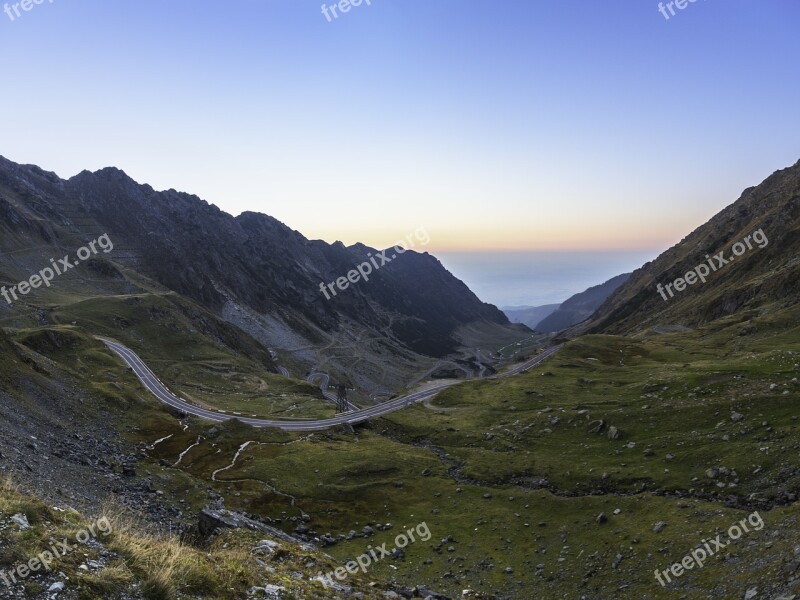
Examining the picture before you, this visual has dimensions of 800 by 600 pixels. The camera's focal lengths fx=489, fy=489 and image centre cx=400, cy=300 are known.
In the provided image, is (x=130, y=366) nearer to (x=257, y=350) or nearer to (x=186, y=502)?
(x=186, y=502)

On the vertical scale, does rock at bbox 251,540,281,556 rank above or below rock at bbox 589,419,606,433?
above

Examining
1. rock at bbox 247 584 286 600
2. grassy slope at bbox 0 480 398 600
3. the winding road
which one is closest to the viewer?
grassy slope at bbox 0 480 398 600

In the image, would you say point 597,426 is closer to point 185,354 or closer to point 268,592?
point 268,592

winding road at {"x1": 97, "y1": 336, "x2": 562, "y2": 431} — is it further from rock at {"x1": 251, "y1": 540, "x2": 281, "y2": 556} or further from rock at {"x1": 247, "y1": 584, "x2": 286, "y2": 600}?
rock at {"x1": 247, "y1": 584, "x2": 286, "y2": 600}

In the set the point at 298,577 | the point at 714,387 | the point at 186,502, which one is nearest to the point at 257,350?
the point at 186,502

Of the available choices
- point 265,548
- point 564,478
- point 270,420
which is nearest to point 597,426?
point 564,478

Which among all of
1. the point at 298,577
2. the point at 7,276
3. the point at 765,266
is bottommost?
the point at 765,266

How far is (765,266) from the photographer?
16350cm

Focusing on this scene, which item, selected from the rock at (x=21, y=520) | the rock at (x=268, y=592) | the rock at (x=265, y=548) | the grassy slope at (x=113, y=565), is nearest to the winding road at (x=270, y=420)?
the rock at (x=265, y=548)

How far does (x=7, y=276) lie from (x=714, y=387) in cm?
19135

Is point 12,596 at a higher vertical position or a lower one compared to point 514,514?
higher

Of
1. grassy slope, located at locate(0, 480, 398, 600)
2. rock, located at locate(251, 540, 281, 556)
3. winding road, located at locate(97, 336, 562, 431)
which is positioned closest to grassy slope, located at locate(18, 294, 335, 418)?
winding road, located at locate(97, 336, 562, 431)

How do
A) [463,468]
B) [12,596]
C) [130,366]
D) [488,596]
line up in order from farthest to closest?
[130,366]
[463,468]
[488,596]
[12,596]

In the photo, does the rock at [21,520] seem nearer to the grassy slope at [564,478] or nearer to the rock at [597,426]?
the grassy slope at [564,478]
